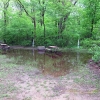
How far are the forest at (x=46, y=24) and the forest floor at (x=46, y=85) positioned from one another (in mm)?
7717

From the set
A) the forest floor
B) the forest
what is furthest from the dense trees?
the forest floor

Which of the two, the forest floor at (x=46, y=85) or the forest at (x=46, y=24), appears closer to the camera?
the forest floor at (x=46, y=85)

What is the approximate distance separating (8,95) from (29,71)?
8.29 ft

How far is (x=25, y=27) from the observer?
49.6 ft

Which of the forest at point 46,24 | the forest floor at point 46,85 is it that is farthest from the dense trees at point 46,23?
the forest floor at point 46,85

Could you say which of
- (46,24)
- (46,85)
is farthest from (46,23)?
(46,85)

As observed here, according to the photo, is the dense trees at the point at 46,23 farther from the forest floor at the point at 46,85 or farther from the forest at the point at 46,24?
the forest floor at the point at 46,85

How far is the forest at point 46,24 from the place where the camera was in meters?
14.4

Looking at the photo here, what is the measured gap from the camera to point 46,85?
546 cm

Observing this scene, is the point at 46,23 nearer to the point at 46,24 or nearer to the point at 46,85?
the point at 46,24

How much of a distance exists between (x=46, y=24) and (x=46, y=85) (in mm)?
10429

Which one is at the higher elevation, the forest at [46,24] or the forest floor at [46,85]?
the forest at [46,24]

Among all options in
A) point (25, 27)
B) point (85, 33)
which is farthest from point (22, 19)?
point (85, 33)

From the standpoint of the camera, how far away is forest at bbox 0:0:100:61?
1437 cm
